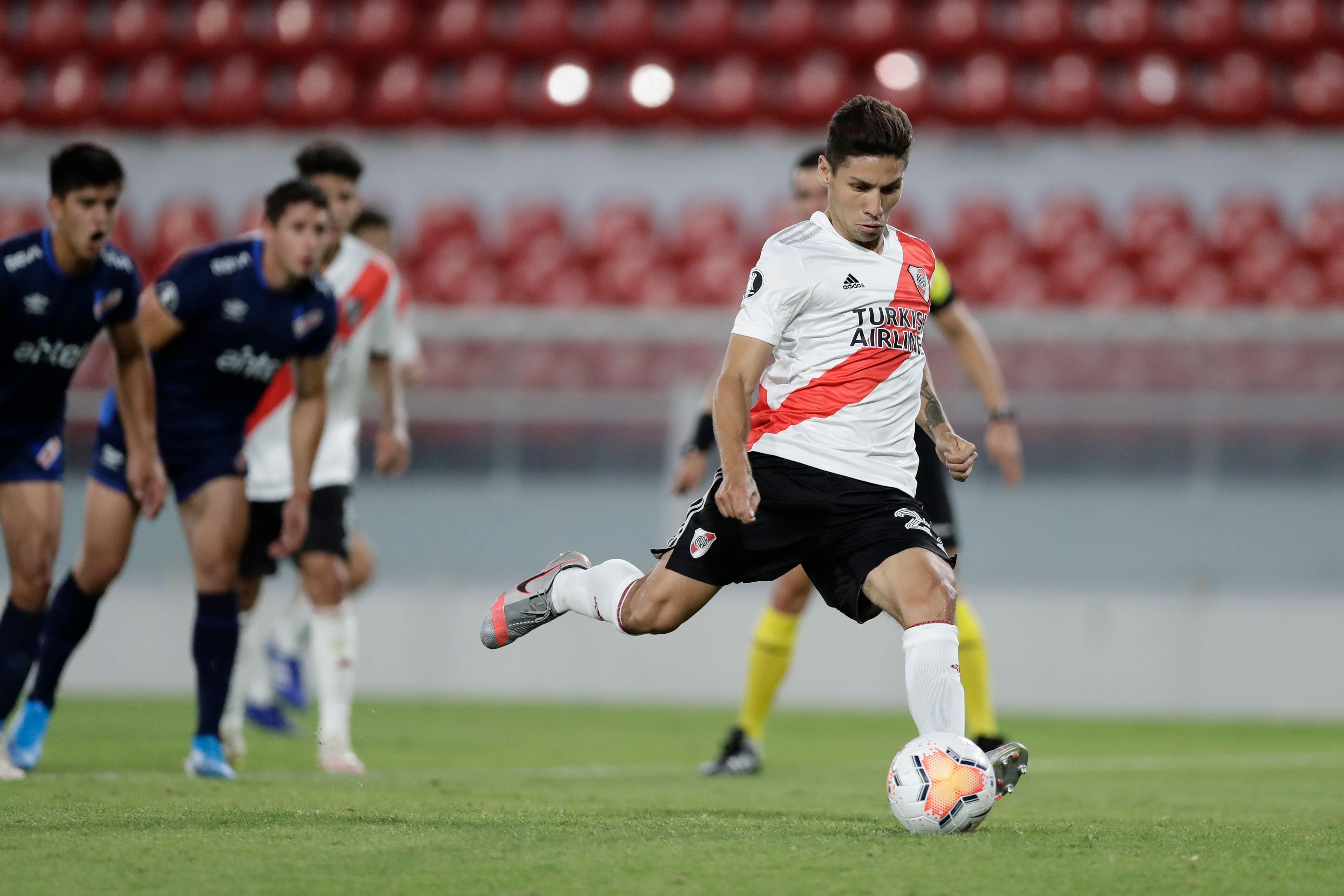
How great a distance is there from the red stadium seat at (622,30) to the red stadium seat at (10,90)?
521 centimetres

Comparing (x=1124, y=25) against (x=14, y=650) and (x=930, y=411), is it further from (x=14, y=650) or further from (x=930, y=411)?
(x=14, y=650)

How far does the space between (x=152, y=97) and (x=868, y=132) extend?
11928mm

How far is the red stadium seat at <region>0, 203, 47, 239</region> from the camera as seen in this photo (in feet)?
43.9

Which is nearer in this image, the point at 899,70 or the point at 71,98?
the point at 899,70

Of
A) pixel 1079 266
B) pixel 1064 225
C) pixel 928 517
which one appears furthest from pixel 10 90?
pixel 928 517

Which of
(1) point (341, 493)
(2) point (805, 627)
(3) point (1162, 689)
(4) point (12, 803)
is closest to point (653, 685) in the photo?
(2) point (805, 627)

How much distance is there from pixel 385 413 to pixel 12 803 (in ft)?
9.88

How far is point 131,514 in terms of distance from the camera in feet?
17.8

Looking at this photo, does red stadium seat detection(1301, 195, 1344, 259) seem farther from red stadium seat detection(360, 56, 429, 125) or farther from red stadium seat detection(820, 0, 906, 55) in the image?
red stadium seat detection(360, 56, 429, 125)

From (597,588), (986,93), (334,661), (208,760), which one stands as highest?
(986,93)

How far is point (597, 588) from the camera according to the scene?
4.38 meters

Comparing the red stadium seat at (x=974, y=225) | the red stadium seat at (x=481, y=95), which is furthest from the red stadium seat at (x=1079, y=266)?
the red stadium seat at (x=481, y=95)

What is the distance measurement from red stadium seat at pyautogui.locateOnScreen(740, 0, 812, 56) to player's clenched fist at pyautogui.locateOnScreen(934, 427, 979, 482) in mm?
10571

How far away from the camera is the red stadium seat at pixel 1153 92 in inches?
532
